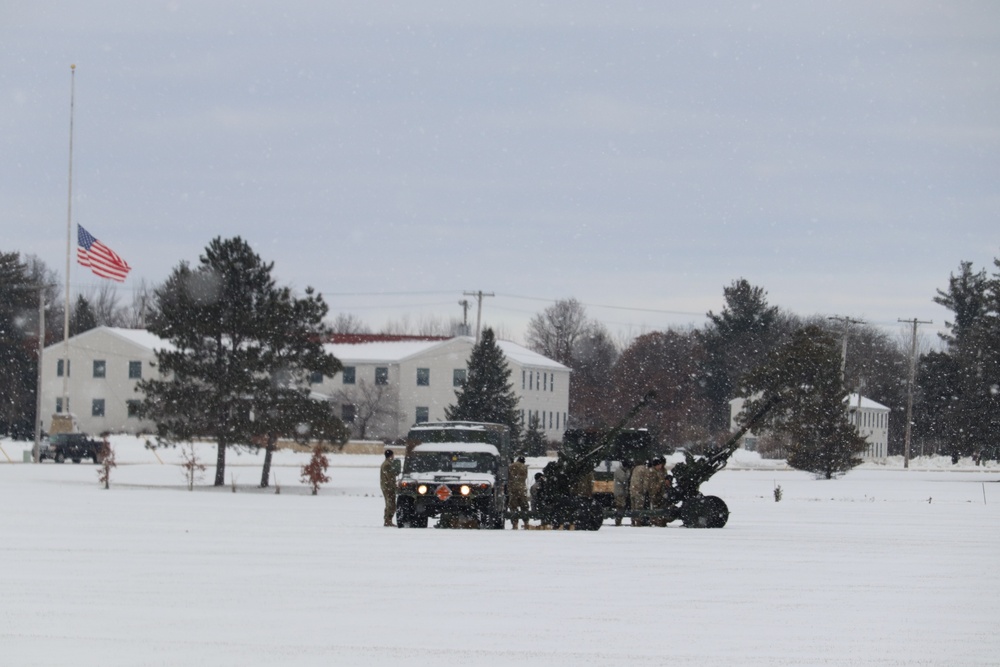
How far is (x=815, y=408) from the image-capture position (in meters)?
62.9

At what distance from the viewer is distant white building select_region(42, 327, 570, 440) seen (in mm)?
95750

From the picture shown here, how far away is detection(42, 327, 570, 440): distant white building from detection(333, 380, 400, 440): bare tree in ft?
0.22

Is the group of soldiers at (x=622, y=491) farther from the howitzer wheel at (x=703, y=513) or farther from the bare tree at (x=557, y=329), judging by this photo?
the bare tree at (x=557, y=329)

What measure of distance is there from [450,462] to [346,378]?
235 feet

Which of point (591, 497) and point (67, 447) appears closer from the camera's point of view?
point (591, 497)

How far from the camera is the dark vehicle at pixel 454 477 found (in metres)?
27.3

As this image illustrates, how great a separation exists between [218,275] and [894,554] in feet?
101

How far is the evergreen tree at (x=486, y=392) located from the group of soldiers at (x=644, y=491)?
4044cm

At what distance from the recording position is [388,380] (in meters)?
98.4

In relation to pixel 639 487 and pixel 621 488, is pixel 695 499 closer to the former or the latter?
pixel 639 487

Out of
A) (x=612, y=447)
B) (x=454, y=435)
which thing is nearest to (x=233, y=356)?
(x=612, y=447)

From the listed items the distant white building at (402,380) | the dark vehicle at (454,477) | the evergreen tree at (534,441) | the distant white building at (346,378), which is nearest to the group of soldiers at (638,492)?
the dark vehicle at (454,477)

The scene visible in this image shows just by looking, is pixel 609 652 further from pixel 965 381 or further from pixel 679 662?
pixel 965 381

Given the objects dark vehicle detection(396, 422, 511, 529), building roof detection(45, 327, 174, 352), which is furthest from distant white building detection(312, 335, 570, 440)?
Answer: dark vehicle detection(396, 422, 511, 529)
